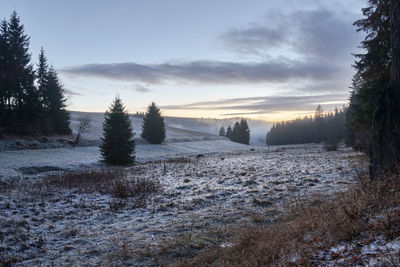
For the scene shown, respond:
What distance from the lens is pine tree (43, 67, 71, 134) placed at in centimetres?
4181

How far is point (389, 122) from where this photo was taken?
689 centimetres

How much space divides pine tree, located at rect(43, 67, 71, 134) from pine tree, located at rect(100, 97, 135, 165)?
2072cm

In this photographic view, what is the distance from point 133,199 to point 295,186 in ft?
27.7

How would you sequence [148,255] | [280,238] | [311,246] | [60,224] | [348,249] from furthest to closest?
[60,224] → [148,255] → [280,238] → [311,246] → [348,249]

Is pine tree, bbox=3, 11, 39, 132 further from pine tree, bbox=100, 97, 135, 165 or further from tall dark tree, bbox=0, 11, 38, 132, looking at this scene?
pine tree, bbox=100, 97, 135, 165

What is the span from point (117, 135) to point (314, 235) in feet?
84.0

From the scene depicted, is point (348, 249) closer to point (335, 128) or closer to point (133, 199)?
point (133, 199)

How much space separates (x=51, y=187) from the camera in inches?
524

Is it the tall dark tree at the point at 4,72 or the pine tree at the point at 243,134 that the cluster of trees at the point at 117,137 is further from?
the pine tree at the point at 243,134

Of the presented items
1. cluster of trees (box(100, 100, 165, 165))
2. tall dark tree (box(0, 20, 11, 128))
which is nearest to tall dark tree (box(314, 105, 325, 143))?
cluster of trees (box(100, 100, 165, 165))

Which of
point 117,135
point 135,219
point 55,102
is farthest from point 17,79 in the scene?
point 135,219

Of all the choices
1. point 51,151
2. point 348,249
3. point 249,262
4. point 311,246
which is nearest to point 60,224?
point 249,262

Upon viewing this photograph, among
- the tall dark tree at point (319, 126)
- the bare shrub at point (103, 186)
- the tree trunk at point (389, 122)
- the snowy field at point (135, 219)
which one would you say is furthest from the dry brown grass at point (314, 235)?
A: the tall dark tree at point (319, 126)

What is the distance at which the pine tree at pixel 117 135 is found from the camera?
26.9 metres
